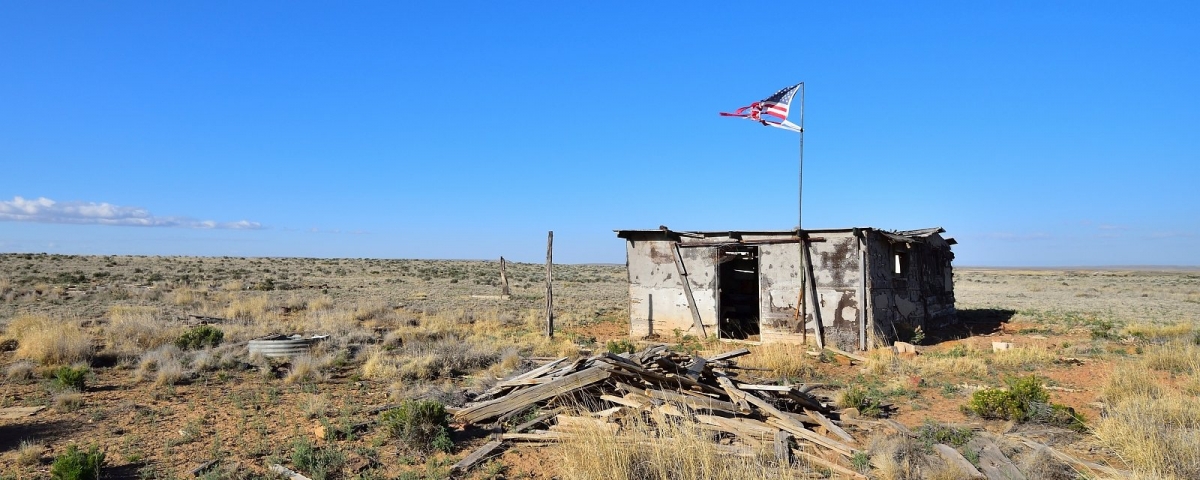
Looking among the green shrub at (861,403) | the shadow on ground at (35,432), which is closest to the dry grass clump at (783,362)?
the green shrub at (861,403)

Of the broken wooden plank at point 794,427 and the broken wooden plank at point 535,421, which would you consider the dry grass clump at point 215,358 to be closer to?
the broken wooden plank at point 535,421

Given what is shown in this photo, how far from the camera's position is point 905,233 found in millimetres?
17609

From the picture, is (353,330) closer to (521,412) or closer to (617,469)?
(521,412)

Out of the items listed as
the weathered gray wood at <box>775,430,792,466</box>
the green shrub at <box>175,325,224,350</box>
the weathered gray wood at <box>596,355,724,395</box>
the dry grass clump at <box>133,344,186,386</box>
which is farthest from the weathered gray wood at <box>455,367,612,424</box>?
the green shrub at <box>175,325,224,350</box>

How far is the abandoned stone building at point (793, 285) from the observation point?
49.6ft

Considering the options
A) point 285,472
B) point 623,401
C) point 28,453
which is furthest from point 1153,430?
point 28,453

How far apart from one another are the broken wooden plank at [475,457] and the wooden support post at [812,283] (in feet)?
31.8

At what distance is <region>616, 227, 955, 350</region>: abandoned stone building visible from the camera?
15.1 meters

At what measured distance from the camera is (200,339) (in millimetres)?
14062

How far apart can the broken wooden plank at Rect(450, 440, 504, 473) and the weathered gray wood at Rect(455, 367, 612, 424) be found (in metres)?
0.89

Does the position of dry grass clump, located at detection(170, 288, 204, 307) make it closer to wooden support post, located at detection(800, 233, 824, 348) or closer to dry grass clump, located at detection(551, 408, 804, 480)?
wooden support post, located at detection(800, 233, 824, 348)

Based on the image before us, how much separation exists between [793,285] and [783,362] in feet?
12.2

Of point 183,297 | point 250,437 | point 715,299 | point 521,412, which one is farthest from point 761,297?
point 183,297

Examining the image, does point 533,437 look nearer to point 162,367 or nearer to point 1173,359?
point 162,367
